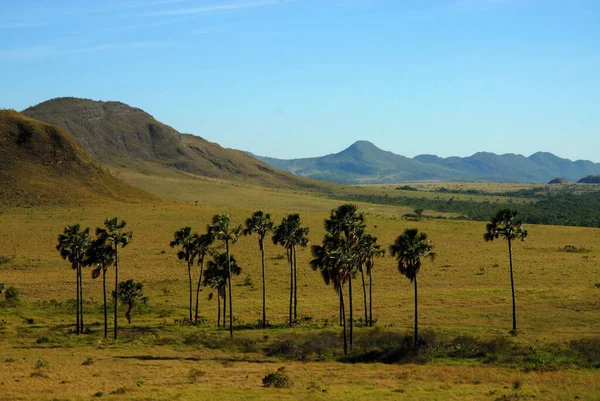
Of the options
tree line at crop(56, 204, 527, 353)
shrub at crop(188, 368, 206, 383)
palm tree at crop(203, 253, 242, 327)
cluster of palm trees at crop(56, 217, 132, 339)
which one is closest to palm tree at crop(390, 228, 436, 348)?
tree line at crop(56, 204, 527, 353)

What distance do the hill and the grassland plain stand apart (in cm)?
2557

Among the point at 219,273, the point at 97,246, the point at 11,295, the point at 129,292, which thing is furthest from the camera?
the point at 11,295

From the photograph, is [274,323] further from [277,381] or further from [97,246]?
[277,381]

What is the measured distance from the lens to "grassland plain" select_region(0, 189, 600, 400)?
45094 mm

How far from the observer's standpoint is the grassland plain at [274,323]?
45.1 m

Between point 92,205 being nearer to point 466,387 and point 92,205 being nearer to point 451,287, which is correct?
point 451,287

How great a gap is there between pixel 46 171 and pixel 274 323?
123 meters

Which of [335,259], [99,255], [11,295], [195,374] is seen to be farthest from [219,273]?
[11,295]

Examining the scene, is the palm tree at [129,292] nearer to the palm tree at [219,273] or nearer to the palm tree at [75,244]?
the palm tree at [75,244]

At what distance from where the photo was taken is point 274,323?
71438mm

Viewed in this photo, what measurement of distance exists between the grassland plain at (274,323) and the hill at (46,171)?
25573 mm

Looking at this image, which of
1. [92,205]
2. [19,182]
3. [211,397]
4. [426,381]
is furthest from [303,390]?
[19,182]

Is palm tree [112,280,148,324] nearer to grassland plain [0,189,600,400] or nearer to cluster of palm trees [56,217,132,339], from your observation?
grassland plain [0,189,600,400]

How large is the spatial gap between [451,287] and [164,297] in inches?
1565
